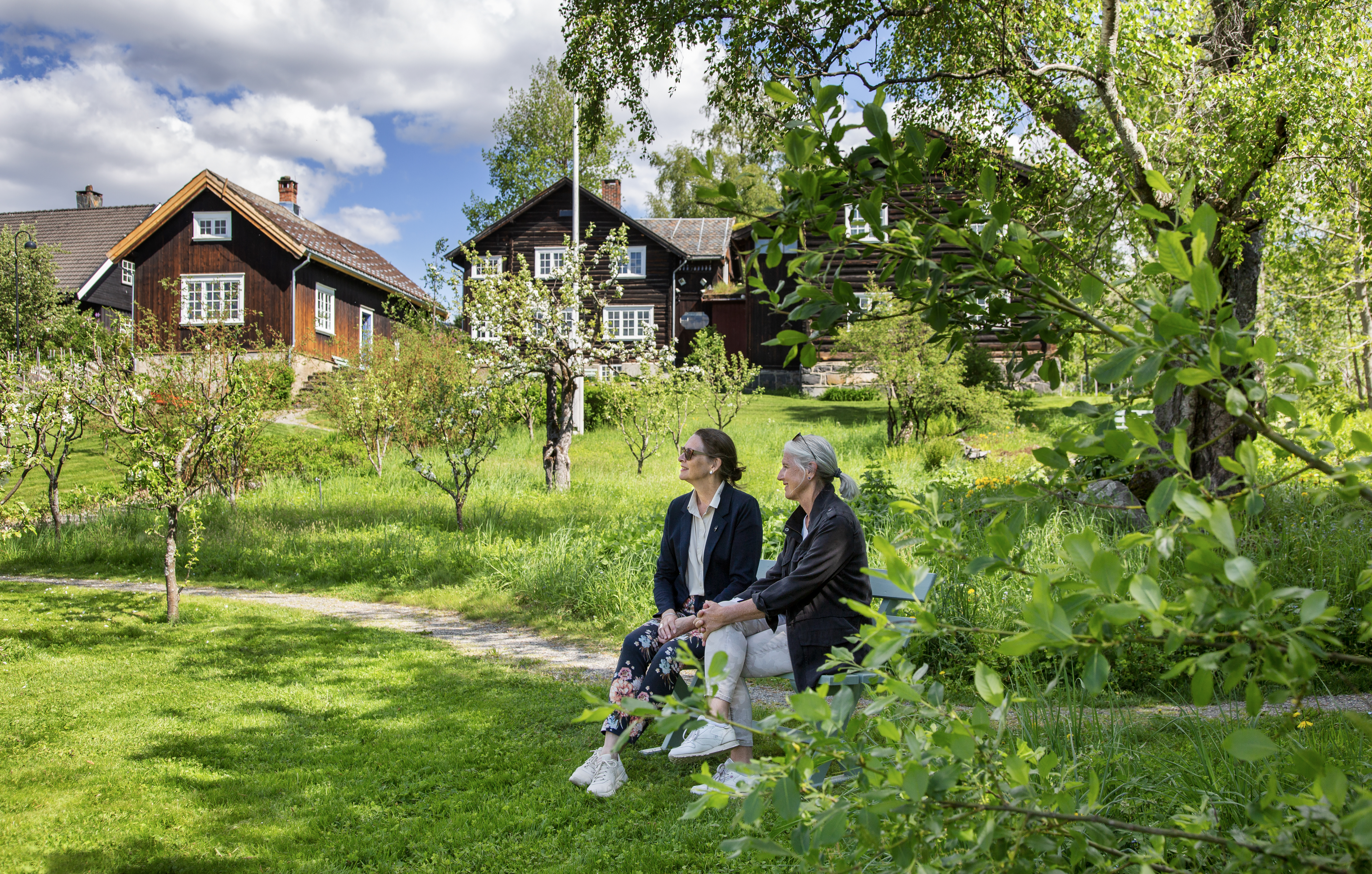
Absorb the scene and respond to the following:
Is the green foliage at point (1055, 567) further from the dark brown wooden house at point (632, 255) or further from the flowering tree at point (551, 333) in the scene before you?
the dark brown wooden house at point (632, 255)

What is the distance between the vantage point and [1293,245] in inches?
404

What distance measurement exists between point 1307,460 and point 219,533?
10.7 m

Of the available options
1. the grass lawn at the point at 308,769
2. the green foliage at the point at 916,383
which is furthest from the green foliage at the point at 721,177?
the grass lawn at the point at 308,769

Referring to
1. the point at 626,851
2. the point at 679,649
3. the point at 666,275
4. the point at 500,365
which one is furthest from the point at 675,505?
the point at 666,275

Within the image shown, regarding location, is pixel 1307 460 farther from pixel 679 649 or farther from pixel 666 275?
pixel 666 275

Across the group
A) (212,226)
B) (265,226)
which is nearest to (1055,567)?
(265,226)

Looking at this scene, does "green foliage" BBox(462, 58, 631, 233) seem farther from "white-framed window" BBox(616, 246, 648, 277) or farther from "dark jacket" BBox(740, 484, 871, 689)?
"dark jacket" BBox(740, 484, 871, 689)

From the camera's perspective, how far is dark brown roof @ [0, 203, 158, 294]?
29.8 metres

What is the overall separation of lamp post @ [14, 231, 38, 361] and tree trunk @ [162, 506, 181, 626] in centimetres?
1760

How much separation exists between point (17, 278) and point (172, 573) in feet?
67.7

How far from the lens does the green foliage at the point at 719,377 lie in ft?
51.7

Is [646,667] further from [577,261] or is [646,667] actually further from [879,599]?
[577,261]

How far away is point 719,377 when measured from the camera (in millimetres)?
17016

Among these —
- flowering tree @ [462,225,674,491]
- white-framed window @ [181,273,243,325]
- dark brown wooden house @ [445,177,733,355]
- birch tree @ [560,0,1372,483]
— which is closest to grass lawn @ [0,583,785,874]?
birch tree @ [560,0,1372,483]
